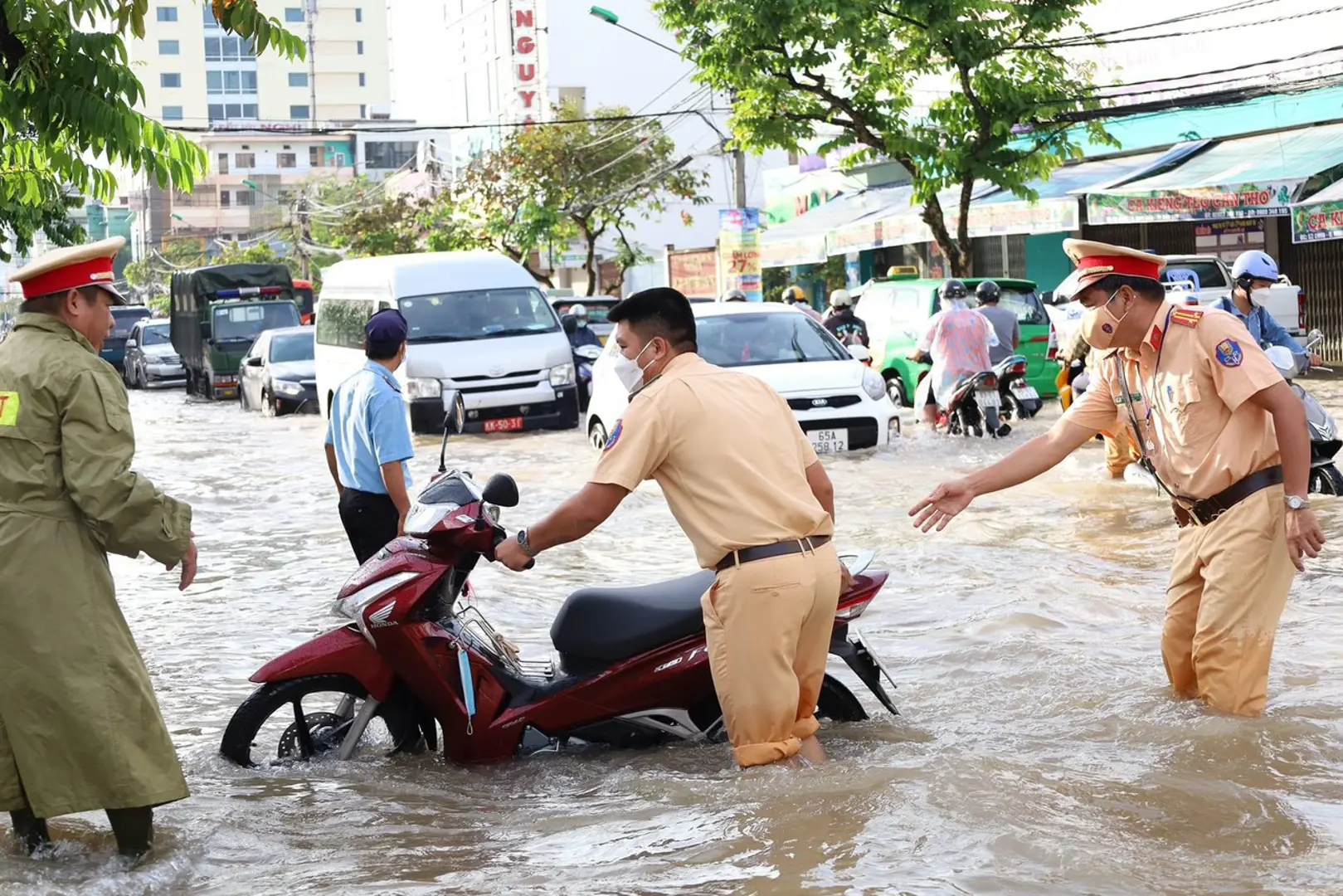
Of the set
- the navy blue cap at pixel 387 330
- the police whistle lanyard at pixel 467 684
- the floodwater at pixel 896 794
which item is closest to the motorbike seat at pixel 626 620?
the police whistle lanyard at pixel 467 684

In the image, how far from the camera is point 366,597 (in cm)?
543

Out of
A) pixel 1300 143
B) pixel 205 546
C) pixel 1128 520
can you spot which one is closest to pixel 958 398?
pixel 1128 520

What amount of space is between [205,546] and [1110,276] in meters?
8.34

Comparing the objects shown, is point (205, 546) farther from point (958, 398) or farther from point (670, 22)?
point (670, 22)

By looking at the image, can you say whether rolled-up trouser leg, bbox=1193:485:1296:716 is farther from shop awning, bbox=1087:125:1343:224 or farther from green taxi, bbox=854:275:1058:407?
shop awning, bbox=1087:125:1343:224

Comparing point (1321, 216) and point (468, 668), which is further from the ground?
point (1321, 216)

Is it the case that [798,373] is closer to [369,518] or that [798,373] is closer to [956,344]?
[956,344]

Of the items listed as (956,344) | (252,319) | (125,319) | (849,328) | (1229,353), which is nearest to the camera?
(1229,353)

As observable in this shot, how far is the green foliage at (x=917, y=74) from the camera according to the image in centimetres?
2184

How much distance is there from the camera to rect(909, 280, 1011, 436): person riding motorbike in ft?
50.3

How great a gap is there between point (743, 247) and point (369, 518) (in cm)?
2532

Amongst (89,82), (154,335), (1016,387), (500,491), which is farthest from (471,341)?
(154,335)

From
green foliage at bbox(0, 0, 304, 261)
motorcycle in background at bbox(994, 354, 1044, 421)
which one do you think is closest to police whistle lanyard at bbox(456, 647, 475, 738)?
green foliage at bbox(0, 0, 304, 261)

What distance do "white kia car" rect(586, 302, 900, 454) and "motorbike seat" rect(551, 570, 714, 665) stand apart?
8499mm
